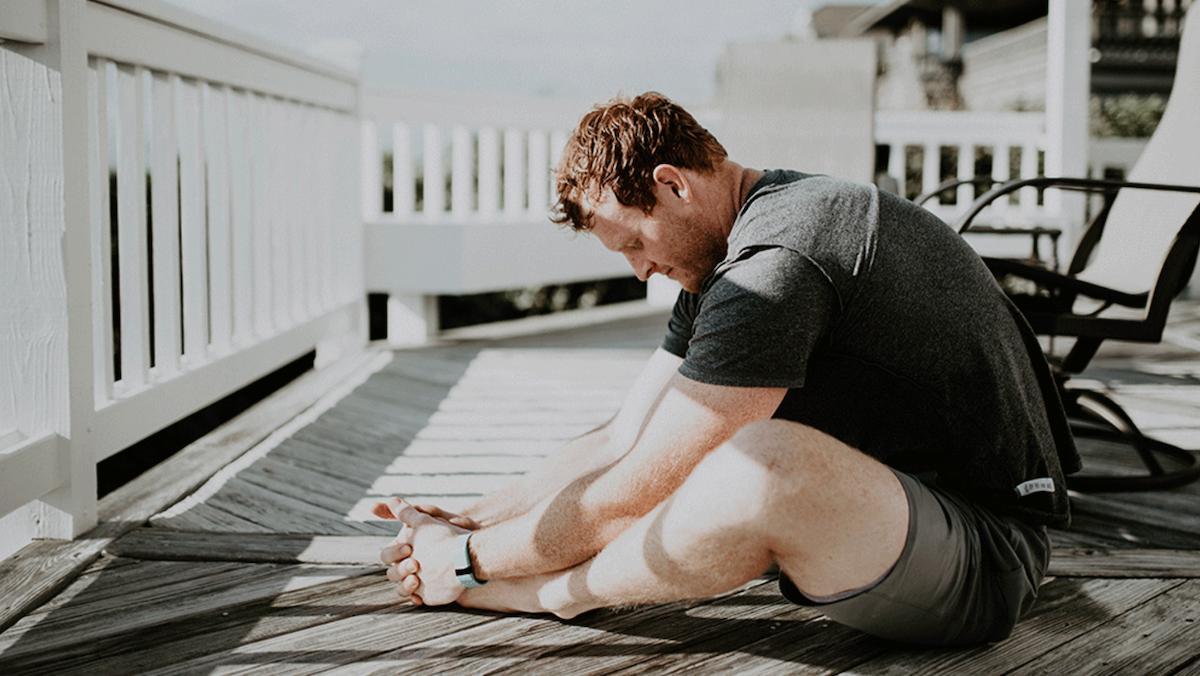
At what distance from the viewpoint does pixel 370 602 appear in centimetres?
159

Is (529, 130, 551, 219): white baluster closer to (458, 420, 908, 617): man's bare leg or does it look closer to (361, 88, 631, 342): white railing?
(361, 88, 631, 342): white railing

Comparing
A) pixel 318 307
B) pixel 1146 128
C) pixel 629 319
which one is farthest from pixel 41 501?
pixel 1146 128

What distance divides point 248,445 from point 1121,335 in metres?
2.14

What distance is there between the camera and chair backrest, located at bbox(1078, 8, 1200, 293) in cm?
260

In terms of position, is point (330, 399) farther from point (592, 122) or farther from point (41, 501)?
point (592, 122)

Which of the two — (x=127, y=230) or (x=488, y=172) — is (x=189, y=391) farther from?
(x=488, y=172)

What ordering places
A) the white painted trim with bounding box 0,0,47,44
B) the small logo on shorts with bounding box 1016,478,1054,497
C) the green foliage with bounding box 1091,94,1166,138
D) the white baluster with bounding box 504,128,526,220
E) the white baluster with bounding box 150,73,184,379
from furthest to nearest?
1. the green foliage with bounding box 1091,94,1166,138
2. the white baluster with bounding box 504,128,526,220
3. the white baluster with bounding box 150,73,184,379
4. the white painted trim with bounding box 0,0,47,44
5. the small logo on shorts with bounding box 1016,478,1054,497

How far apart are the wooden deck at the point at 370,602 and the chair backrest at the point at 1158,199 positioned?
49 cm

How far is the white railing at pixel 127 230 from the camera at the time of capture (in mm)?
1722

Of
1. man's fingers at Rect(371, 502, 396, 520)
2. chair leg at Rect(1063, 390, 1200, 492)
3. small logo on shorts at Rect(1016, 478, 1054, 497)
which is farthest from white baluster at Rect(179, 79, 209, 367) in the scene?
chair leg at Rect(1063, 390, 1200, 492)

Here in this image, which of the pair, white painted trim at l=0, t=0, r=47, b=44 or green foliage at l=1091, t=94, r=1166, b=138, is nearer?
white painted trim at l=0, t=0, r=47, b=44

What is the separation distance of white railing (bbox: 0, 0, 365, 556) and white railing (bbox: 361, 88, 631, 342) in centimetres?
86

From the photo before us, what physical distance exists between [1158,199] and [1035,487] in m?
1.85

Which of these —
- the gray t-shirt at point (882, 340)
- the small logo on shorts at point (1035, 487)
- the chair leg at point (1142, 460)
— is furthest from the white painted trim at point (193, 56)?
the chair leg at point (1142, 460)
